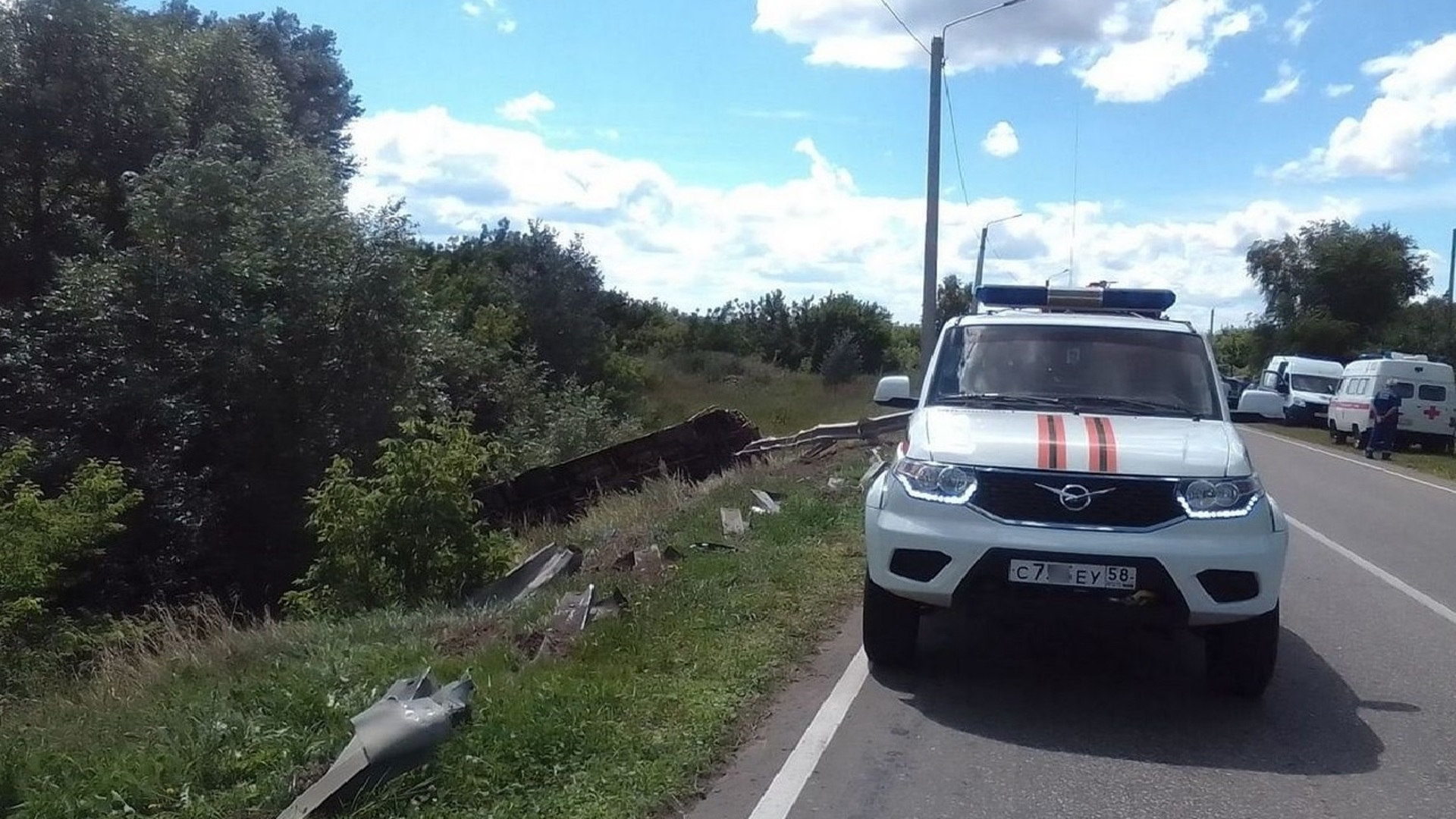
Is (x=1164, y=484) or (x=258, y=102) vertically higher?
(x=258, y=102)

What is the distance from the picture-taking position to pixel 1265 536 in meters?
6.17

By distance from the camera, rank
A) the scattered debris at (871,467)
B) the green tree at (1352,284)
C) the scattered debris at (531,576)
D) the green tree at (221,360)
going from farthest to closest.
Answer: the green tree at (1352,284), the green tree at (221,360), the scattered debris at (871,467), the scattered debris at (531,576)

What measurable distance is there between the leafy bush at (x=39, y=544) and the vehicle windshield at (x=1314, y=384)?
3773cm

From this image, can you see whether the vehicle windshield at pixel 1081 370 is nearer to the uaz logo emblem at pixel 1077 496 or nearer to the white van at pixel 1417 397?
the uaz logo emblem at pixel 1077 496

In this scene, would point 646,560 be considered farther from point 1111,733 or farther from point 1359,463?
point 1359,463

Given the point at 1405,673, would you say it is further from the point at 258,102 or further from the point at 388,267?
the point at 258,102

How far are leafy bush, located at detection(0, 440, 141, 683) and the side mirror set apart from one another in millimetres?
7559

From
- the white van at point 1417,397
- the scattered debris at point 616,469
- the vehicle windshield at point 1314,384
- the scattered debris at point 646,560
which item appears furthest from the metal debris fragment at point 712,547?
the vehicle windshield at point 1314,384

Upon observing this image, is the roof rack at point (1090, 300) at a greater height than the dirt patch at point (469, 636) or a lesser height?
greater

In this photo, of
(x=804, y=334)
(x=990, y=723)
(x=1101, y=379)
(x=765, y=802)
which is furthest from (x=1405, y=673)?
(x=804, y=334)

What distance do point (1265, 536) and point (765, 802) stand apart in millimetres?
2862

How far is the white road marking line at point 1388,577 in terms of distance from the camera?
9.21 m

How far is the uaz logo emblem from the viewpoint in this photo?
20.2 feet

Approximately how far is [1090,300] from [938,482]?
2837 mm
